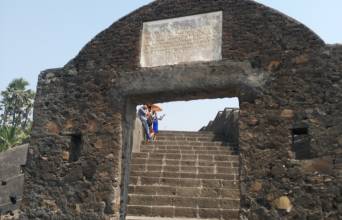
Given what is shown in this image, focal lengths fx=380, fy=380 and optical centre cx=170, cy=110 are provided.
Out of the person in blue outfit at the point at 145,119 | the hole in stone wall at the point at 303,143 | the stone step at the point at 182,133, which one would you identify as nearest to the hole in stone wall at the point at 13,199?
the person in blue outfit at the point at 145,119

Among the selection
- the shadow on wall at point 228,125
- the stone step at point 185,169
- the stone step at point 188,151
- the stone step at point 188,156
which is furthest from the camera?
the shadow on wall at point 228,125

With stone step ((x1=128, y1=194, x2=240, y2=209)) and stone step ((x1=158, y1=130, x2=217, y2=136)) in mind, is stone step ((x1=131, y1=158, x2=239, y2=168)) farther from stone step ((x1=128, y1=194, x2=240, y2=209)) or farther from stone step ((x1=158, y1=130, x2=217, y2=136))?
stone step ((x1=158, y1=130, x2=217, y2=136))

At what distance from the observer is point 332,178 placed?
14.3 feet

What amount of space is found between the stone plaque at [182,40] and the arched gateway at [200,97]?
2 cm

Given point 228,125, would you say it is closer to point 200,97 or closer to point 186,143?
point 186,143

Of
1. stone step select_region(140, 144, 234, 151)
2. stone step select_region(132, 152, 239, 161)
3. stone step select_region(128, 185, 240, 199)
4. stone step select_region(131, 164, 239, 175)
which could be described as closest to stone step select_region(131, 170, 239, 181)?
stone step select_region(131, 164, 239, 175)

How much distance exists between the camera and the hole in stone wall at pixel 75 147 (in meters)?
5.63

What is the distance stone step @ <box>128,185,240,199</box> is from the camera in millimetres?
7953

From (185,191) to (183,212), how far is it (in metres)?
0.58

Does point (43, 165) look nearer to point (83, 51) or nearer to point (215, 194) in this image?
point (83, 51)

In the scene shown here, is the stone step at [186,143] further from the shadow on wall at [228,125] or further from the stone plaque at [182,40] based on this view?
the stone plaque at [182,40]

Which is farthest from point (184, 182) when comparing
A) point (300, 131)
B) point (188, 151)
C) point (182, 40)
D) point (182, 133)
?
point (300, 131)

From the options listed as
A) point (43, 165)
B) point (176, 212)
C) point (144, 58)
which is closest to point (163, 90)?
point (144, 58)

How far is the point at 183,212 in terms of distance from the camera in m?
7.58
